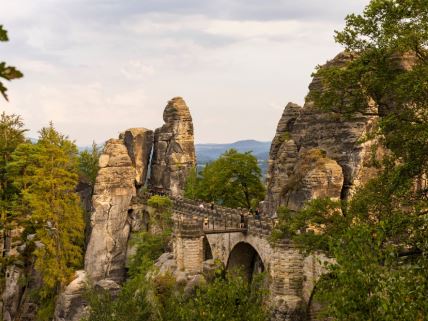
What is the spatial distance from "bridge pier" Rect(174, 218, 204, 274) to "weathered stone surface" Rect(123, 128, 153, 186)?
2260cm

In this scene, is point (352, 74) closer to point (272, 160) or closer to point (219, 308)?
point (219, 308)

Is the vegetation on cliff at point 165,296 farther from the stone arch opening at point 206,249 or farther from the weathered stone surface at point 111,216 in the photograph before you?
the stone arch opening at point 206,249

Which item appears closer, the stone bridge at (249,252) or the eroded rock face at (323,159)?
the stone bridge at (249,252)

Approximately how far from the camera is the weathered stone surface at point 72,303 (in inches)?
1724

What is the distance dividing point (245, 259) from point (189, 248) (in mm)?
5994

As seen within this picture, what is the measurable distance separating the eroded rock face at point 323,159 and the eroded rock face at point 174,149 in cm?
1898

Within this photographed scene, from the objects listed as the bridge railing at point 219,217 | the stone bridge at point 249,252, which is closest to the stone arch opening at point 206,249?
the stone bridge at point 249,252

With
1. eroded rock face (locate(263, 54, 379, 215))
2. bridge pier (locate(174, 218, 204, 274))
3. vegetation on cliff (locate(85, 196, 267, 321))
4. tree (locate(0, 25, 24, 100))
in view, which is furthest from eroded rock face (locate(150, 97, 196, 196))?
tree (locate(0, 25, 24, 100))

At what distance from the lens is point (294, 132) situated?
149 ft

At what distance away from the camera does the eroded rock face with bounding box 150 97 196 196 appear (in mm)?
63000

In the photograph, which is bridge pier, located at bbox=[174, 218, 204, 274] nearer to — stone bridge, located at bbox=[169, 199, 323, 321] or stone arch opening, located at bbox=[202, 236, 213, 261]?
stone bridge, located at bbox=[169, 199, 323, 321]

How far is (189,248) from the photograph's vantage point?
40.8 metres

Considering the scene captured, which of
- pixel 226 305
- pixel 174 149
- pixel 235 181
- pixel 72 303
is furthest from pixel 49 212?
pixel 226 305

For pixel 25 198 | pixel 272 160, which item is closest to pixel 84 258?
pixel 25 198
